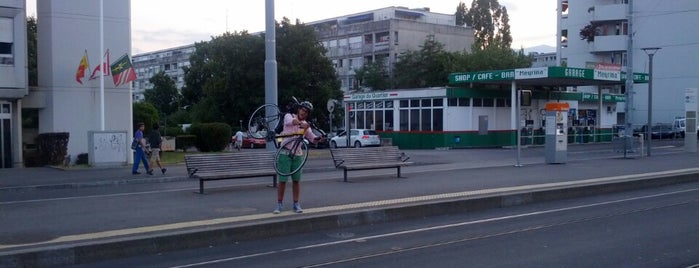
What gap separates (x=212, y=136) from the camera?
117 ft

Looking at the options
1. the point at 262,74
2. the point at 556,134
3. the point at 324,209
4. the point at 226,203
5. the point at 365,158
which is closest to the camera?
the point at 324,209

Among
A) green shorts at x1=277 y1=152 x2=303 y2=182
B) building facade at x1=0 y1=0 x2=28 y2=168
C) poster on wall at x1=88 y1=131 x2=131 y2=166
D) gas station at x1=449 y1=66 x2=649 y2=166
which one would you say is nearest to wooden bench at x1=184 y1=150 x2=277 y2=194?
green shorts at x1=277 y1=152 x2=303 y2=182

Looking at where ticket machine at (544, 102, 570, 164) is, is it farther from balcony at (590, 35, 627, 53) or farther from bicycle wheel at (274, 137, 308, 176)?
balcony at (590, 35, 627, 53)

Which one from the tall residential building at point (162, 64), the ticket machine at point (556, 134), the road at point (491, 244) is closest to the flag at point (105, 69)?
the ticket machine at point (556, 134)

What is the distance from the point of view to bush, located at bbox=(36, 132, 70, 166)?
26.0 m

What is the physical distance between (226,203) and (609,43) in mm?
59861

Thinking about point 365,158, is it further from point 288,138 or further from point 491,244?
point 491,244

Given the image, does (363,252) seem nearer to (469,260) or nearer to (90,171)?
(469,260)

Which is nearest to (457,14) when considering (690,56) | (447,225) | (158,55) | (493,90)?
(690,56)

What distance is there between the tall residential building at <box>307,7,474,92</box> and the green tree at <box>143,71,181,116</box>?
23.3 metres

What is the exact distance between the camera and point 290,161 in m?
11.2

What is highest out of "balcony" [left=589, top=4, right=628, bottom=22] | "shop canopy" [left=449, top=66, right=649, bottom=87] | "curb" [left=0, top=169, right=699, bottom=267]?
"balcony" [left=589, top=4, right=628, bottom=22]

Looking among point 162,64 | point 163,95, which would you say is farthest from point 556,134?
point 162,64

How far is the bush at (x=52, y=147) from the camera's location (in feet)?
85.4
